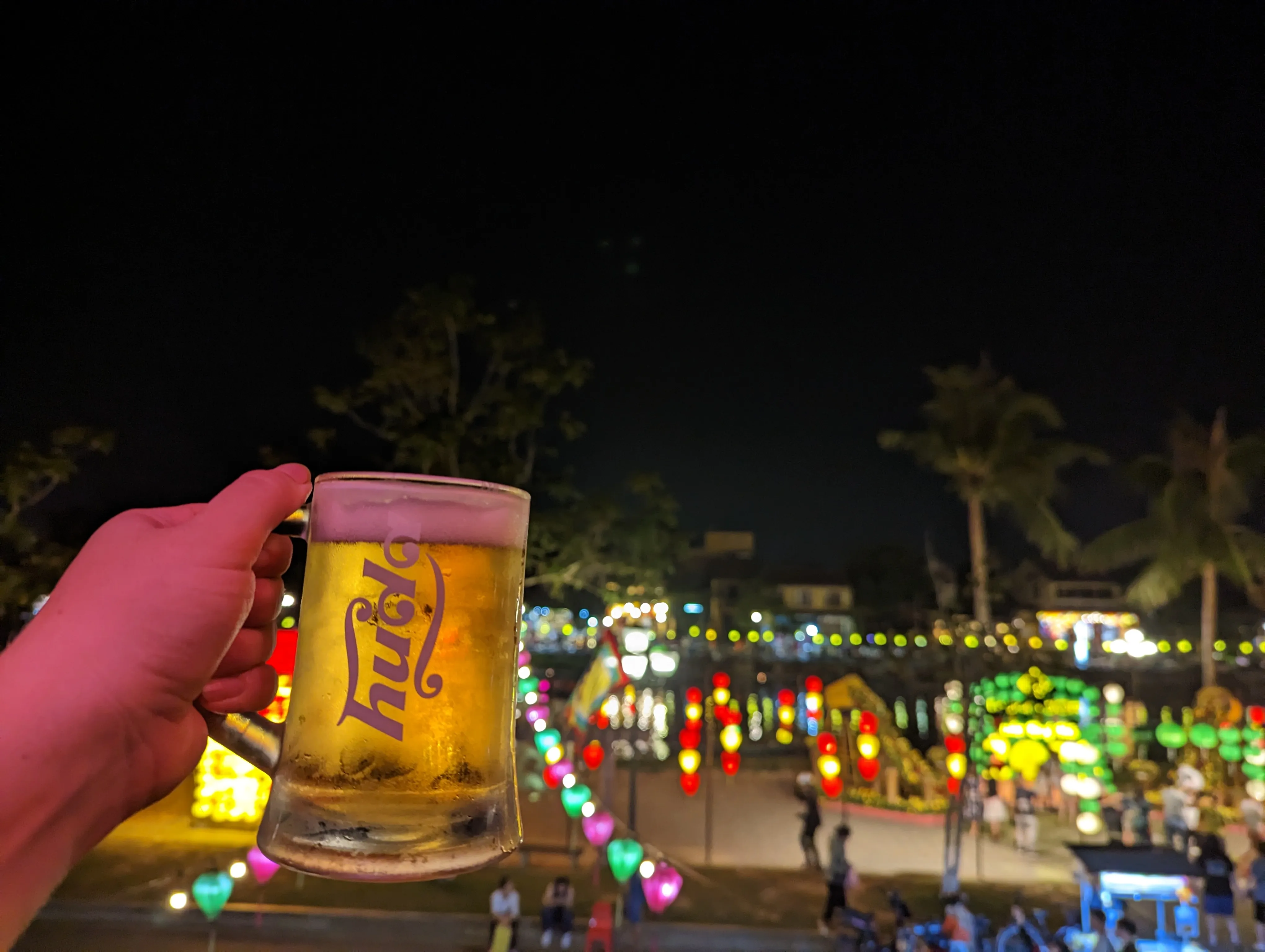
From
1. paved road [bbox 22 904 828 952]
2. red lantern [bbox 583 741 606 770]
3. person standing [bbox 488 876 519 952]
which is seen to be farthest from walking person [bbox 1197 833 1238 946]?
red lantern [bbox 583 741 606 770]

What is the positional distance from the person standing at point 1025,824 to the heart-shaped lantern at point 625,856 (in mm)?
6600

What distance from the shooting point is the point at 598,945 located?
7176mm

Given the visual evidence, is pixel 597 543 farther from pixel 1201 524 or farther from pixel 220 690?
pixel 1201 524

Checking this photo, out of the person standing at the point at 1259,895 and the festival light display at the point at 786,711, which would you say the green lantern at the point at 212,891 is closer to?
the festival light display at the point at 786,711

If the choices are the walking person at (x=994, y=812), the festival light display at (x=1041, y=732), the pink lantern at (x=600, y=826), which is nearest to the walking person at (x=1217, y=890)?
the festival light display at (x=1041, y=732)

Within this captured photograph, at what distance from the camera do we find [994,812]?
442 inches

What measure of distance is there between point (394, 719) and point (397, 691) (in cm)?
4

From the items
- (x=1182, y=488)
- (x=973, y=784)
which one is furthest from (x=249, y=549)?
(x=1182, y=488)

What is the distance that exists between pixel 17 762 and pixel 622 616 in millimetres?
14438

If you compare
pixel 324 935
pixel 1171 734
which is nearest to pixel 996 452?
pixel 1171 734

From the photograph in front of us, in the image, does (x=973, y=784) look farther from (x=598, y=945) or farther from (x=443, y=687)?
(x=443, y=687)

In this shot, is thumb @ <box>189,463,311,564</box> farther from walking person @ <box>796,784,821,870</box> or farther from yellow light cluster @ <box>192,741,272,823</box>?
yellow light cluster @ <box>192,741,272,823</box>

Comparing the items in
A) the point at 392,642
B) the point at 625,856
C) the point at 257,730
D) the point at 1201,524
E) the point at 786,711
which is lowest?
the point at 625,856

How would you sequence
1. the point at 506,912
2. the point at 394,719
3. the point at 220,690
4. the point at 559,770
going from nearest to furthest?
the point at 394,719, the point at 220,690, the point at 506,912, the point at 559,770
